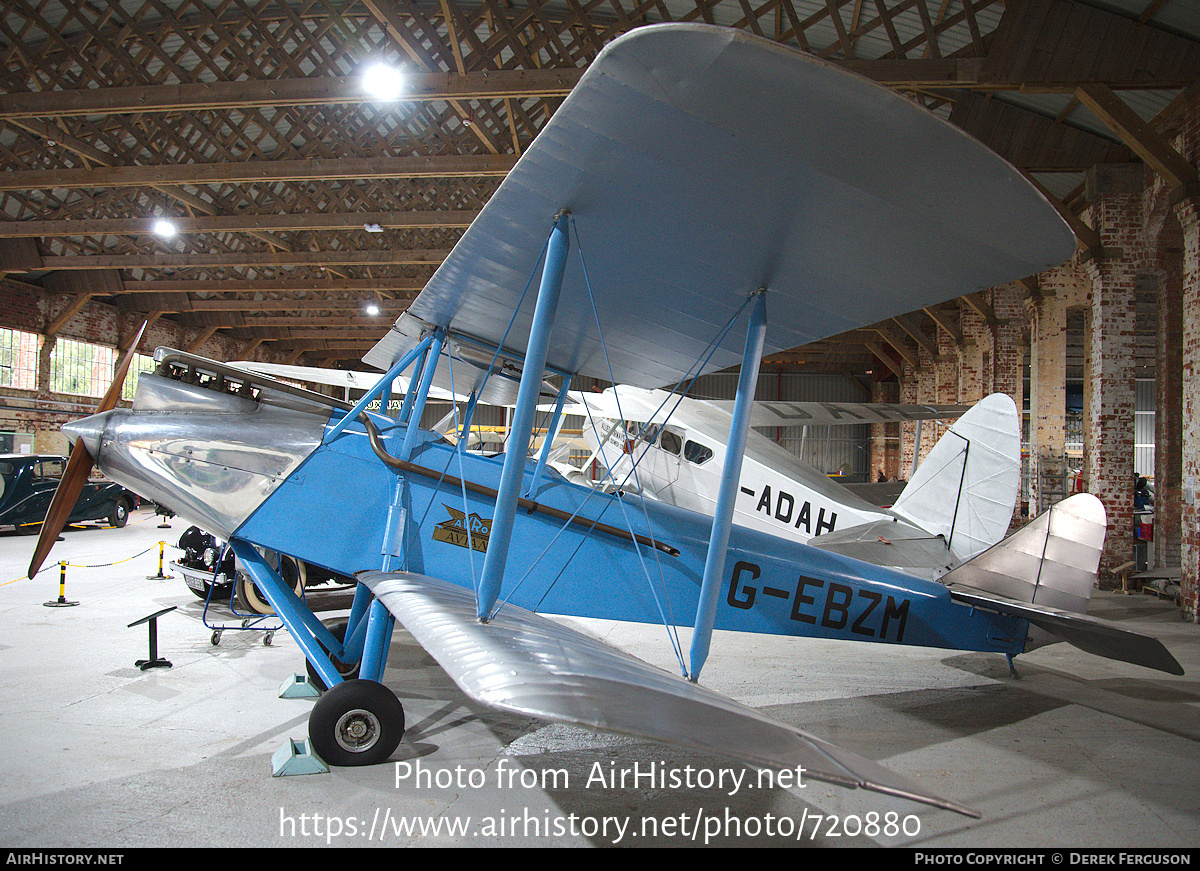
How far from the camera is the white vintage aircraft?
6383 mm

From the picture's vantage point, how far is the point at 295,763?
10.8ft

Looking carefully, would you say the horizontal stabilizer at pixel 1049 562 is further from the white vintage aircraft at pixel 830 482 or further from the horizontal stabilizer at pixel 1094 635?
the white vintage aircraft at pixel 830 482

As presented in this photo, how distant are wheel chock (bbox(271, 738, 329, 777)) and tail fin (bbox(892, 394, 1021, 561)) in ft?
19.6

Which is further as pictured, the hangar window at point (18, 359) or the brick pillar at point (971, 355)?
the hangar window at point (18, 359)

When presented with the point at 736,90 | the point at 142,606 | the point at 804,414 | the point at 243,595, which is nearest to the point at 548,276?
the point at 736,90

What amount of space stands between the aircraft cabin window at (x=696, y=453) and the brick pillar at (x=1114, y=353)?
6158 millimetres

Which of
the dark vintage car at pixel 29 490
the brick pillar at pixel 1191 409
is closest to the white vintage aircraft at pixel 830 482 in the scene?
the brick pillar at pixel 1191 409

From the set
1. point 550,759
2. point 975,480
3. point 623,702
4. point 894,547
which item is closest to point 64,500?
point 550,759

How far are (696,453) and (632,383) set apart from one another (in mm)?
4673

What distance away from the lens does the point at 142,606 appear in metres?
Answer: 7.27

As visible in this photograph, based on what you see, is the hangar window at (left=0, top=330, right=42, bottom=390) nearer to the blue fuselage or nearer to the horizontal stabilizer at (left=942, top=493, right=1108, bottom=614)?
the blue fuselage

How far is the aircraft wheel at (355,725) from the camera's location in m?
3.33

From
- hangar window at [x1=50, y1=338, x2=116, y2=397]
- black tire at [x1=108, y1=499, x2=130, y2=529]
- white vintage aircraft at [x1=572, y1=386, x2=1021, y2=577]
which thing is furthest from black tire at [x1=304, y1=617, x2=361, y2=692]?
hangar window at [x1=50, y1=338, x2=116, y2=397]
